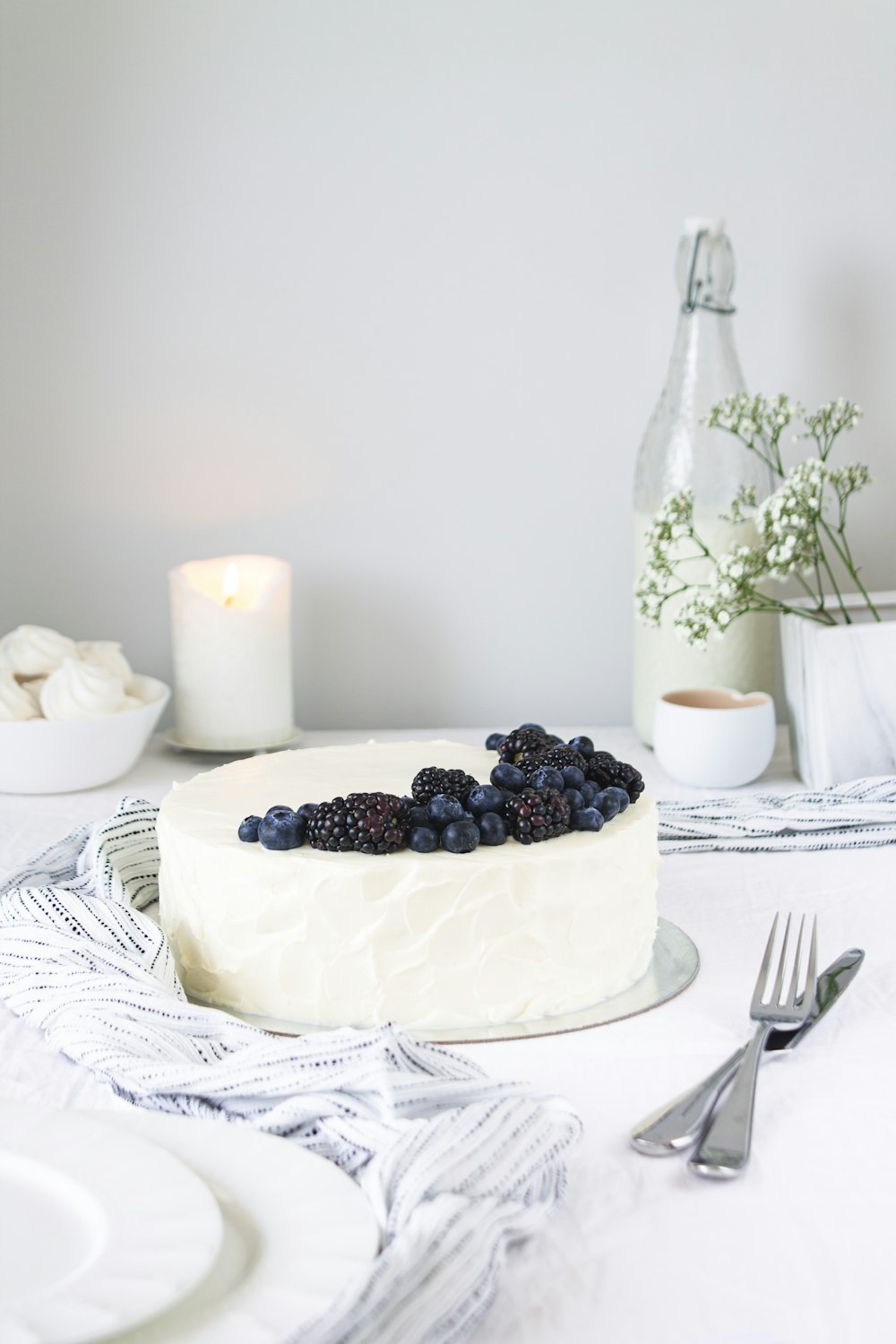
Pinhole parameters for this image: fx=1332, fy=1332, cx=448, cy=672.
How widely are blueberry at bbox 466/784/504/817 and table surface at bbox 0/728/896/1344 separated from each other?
148mm

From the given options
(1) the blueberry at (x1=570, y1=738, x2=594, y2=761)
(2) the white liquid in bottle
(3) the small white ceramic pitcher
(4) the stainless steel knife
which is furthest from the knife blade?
(2) the white liquid in bottle

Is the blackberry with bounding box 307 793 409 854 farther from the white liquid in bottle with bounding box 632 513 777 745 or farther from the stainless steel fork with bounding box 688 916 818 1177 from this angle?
the white liquid in bottle with bounding box 632 513 777 745

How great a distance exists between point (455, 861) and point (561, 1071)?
0.45 ft

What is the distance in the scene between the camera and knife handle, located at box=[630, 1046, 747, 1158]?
67cm

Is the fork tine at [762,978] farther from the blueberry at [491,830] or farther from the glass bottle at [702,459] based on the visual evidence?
the glass bottle at [702,459]

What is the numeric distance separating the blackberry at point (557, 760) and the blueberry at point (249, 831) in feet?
0.64

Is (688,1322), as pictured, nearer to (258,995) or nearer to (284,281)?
(258,995)

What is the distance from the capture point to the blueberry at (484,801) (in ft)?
2.84

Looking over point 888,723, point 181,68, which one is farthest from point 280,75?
point 888,723

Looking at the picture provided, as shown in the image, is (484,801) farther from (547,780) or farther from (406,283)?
(406,283)

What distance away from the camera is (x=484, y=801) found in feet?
2.84

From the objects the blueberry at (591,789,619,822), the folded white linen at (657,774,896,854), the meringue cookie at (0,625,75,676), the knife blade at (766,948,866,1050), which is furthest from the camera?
the meringue cookie at (0,625,75,676)

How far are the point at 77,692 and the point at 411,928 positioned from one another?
2.19ft

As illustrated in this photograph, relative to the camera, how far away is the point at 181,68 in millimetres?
1607
